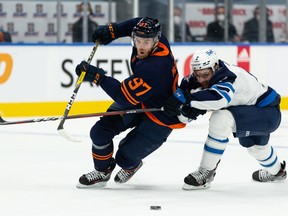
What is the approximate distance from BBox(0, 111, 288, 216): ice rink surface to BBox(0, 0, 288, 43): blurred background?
2.07 metres

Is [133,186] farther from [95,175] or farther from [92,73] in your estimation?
[92,73]

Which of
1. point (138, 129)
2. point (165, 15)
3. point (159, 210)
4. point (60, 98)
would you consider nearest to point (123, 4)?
point (165, 15)

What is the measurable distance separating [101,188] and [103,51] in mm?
4063

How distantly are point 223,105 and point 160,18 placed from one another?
195 inches

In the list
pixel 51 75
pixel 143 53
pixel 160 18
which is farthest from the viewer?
pixel 160 18

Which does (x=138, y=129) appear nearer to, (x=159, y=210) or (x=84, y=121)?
(x=159, y=210)

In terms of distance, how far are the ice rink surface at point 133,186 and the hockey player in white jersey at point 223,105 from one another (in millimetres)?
172

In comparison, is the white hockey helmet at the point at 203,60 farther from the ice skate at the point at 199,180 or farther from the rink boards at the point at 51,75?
the rink boards at the point at 51,75

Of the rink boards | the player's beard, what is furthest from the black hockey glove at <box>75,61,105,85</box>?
the rink boards

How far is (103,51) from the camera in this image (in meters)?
8.28

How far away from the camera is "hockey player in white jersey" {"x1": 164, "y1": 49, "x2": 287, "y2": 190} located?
13.4 feet

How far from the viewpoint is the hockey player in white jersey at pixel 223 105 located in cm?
408

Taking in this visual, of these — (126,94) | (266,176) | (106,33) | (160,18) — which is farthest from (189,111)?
(160,18)

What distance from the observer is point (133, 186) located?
4.40m
